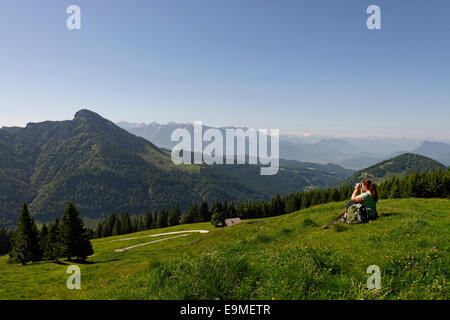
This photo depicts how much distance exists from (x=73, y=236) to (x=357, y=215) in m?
47.7

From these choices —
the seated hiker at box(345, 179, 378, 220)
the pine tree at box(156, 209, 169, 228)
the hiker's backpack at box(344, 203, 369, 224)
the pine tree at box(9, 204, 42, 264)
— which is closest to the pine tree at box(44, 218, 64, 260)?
the pine tree at box(9, 204, 42, 264)

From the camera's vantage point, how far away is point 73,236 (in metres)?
40.4

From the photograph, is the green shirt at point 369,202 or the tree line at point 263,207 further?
the tree line at point 263,207

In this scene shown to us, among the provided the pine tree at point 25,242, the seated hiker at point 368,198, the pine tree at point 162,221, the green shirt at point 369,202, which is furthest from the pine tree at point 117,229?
the green shirt at point 369,202

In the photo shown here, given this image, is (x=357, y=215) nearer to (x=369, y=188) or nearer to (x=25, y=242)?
(x=369, y=188)

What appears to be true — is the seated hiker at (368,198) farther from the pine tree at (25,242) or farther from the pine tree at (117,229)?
the pine tree at (117,229)

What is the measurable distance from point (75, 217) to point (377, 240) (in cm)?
4938

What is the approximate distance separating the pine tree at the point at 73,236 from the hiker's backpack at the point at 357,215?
4622 centimetres

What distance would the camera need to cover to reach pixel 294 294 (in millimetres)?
4879

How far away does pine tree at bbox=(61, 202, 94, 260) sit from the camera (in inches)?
1576

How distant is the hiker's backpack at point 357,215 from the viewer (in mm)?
15984

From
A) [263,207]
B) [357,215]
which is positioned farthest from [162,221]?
[357,215]
